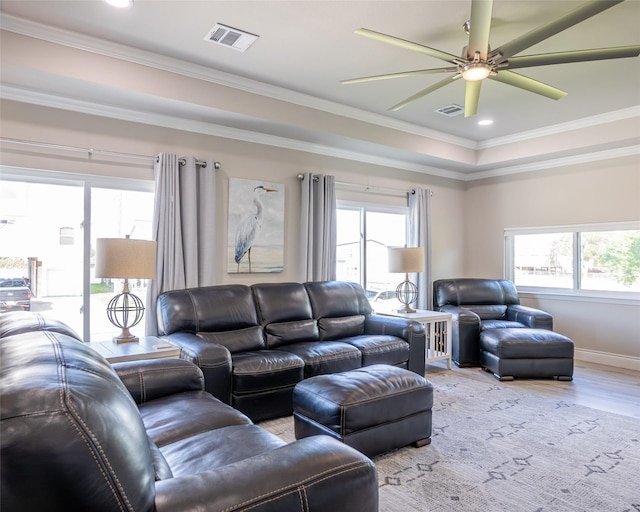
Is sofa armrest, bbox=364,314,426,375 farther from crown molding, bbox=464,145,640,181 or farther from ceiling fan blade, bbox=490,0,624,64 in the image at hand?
crown molding, bbox=464,145,640,181

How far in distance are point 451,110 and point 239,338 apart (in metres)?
3.21

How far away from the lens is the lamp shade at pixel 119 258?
2.87 meters

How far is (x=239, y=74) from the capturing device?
3.56 metres

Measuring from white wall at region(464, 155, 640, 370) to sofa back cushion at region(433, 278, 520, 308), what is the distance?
0.54 meters

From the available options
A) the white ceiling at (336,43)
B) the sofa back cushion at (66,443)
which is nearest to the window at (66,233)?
the white ceiling at (336,43)

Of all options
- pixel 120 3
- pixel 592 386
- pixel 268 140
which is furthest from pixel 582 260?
pixel 120 3

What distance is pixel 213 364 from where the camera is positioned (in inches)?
111

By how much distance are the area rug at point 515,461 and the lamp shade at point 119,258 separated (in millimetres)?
1531

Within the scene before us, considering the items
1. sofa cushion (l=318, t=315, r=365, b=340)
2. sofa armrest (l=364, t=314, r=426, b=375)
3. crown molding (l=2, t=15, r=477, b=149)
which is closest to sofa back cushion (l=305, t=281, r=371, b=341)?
sofa cushion (l=318, t=315, r=365, b=340)

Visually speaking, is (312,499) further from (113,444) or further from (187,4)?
(187,4)

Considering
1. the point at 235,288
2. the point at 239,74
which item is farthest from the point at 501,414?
the point at 239,74

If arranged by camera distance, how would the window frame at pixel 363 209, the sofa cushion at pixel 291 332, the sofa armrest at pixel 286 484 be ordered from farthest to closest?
the window frame at pixel 363 209, the sofa cushion at pixel 291 332, the sofa armrest at pixel 286 484

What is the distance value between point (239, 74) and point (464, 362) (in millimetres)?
3852

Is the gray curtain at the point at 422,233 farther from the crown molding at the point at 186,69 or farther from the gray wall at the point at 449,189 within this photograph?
the crown molding at the point at 186,69
